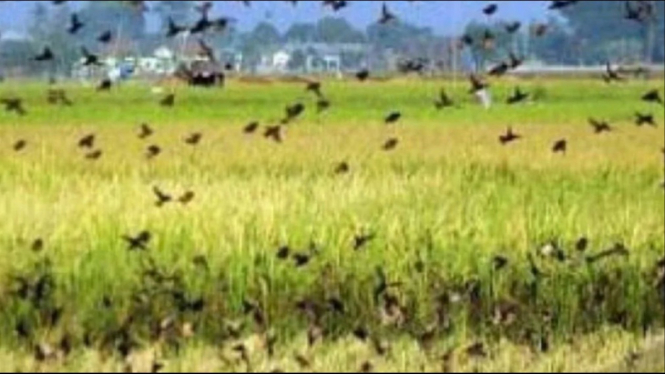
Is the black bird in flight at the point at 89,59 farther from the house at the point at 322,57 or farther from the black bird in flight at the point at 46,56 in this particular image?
the house at the point at 322,57

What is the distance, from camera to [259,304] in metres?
6.00

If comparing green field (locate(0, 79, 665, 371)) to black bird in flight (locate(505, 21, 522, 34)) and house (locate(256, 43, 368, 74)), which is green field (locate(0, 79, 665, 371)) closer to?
house (locate(256, 43, 368, 74))

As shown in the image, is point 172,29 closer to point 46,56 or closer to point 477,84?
point 46,56

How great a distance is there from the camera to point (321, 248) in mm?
6344

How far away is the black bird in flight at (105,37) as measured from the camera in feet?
15.4

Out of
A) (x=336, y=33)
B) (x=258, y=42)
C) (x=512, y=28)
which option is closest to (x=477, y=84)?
(x=512, y=28)

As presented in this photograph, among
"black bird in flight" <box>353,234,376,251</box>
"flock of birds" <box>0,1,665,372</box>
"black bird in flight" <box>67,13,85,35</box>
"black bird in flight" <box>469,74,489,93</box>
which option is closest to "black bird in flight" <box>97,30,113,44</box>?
"flock of birds" <box>0,1,665,372</box>

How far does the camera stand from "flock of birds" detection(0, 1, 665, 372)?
4664 mm

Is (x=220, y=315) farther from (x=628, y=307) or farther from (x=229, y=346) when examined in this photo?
(x=628, y=307)

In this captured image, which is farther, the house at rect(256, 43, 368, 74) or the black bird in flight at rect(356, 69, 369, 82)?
the house at rect(256, 43, 368, 74)

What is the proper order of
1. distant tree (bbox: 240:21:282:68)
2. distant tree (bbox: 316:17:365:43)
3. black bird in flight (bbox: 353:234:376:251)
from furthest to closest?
1. distant tree (bbox: 240:21:282:68)
2. distant tree (bbox: 316:17:365:43)
3. black bird in flight (bbox: 353:234:376:251)

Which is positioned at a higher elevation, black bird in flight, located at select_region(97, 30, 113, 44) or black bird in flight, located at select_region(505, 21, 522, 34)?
black bird in flight, located at select_region(97, 30, 113, 44)

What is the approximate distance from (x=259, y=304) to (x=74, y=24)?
1.76 meters

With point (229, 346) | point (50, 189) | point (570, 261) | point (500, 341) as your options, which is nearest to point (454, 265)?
point (570, 261)
